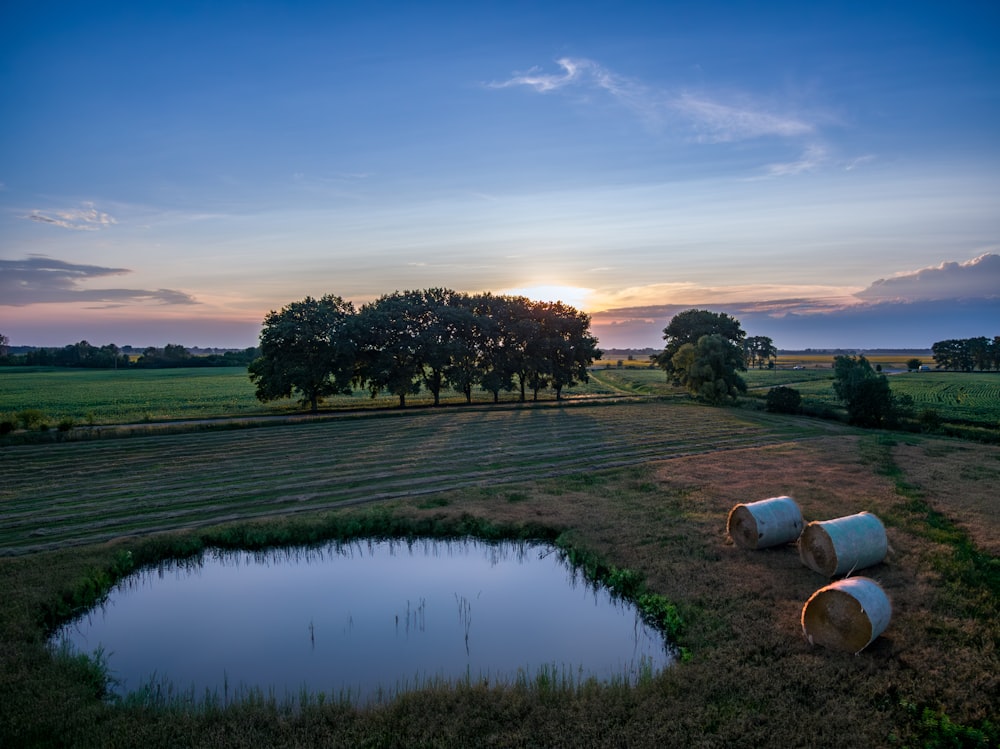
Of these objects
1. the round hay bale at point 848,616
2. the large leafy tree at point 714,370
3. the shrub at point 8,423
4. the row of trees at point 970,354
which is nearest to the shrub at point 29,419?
the shrub at point 8,423

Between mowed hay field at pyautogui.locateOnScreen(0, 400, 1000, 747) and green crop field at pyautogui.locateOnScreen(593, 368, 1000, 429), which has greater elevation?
green crop field at pyautogui.locateOnScreen(593, 368, 1000, 429)

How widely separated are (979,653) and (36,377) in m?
112

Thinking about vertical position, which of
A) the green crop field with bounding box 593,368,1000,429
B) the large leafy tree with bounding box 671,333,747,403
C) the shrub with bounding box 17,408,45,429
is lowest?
the green crop field with bounding box 593,368,1000,429

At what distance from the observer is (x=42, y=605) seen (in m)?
11.8

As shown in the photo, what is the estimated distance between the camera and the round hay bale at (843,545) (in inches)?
489

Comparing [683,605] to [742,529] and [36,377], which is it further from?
[36,377]

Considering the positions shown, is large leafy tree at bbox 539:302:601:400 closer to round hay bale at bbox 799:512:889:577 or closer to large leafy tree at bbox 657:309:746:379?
large leafy tree at bbox 657:309:746:379

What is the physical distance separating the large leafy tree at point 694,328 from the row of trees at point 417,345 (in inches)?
790

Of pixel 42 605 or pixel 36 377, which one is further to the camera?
pixel 36 377

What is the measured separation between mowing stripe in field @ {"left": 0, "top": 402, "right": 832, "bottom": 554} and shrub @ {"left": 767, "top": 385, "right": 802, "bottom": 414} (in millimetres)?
7970

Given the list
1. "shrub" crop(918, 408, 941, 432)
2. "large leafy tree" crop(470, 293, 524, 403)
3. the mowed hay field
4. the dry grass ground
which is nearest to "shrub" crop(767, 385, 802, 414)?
"shrub" crop(918, 408, 941, 432)

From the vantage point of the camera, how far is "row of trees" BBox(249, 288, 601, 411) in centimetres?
4516

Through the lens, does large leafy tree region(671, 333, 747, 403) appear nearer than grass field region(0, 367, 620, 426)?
No

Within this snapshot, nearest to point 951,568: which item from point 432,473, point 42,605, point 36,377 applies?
point 432,473
